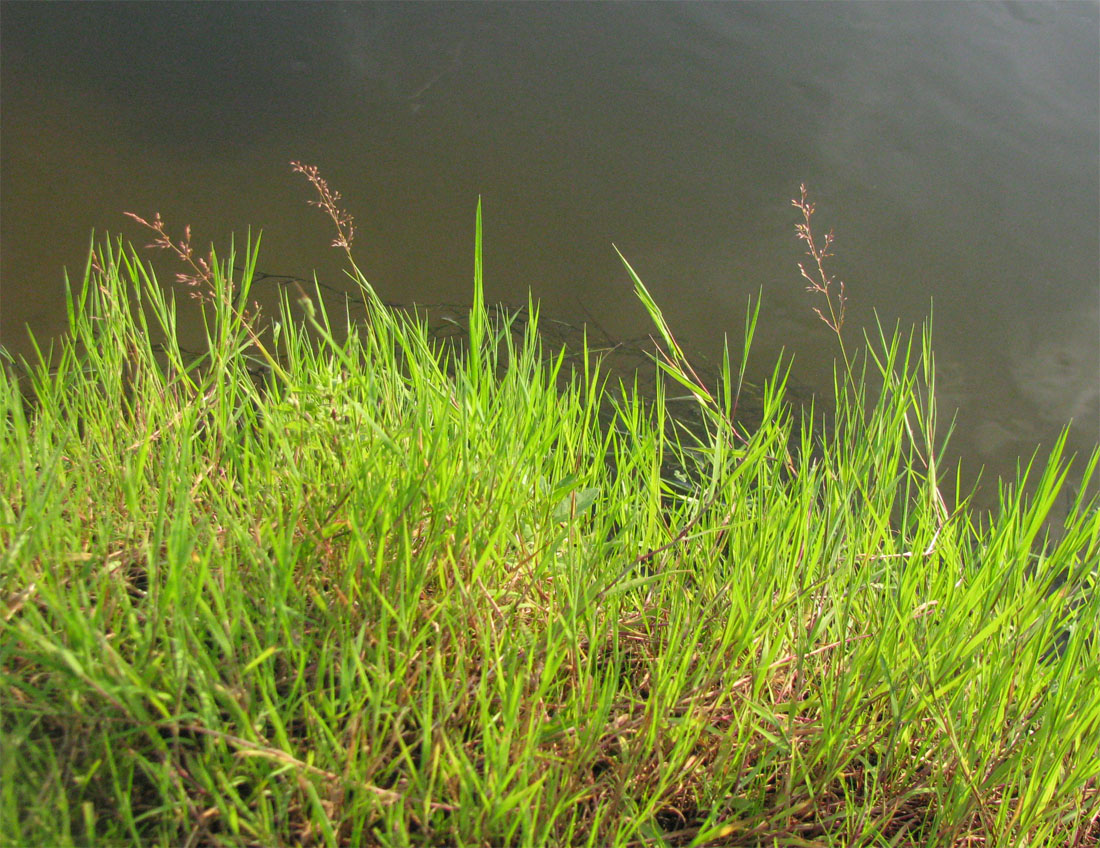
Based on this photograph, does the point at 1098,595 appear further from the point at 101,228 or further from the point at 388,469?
the point at 101,228

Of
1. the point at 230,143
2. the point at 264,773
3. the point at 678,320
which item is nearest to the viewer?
the point at 264,773

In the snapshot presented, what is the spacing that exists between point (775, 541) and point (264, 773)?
0.67m

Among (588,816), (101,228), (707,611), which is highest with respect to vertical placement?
(707,611)

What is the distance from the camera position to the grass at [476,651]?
2.75 ft

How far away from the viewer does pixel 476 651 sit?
3.40 ft

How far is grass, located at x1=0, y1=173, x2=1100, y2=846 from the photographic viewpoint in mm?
839

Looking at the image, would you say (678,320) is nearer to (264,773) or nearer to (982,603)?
(982,603)

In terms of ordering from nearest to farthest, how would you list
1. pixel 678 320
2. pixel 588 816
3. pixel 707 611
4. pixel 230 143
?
pixel 588 816 → pixel 707 611 → pixel 678 320 → pixel 230 143

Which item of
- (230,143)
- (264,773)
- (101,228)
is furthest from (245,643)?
(230,143)

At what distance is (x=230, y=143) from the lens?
3164mm

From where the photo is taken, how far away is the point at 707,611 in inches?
42.3

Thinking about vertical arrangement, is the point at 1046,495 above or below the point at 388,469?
above

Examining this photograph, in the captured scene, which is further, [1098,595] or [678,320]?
[678,320]

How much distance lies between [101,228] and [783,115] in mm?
2512
